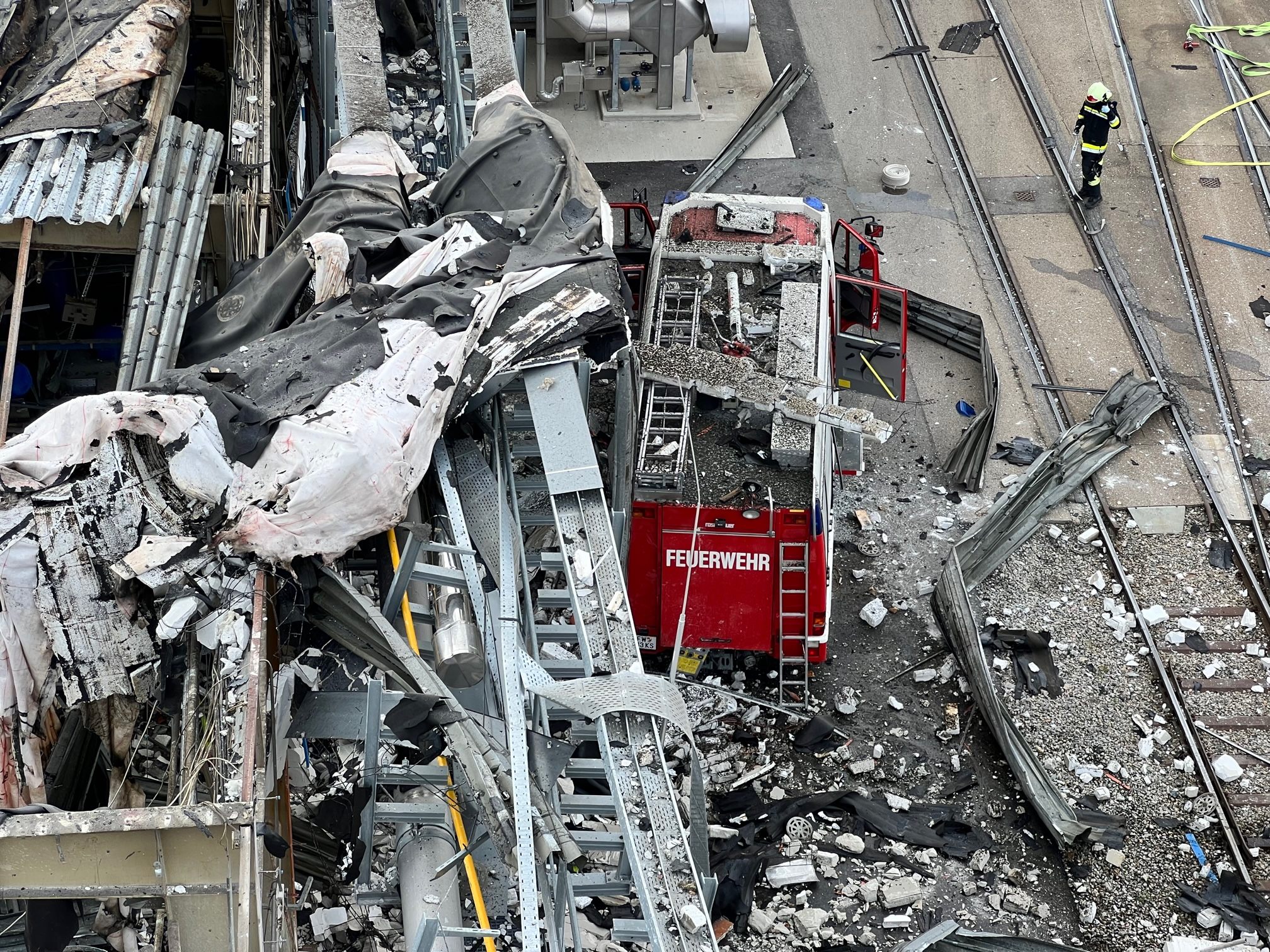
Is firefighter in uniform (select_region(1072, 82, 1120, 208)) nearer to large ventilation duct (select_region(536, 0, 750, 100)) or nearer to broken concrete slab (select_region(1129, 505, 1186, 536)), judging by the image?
large ventilation duct (select_region(536, 0, 750, 100))

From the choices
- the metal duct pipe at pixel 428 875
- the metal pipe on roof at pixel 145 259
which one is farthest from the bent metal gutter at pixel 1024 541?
the metal pipe on roof at pixel 145 259

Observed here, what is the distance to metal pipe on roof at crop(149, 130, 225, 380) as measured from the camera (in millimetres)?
10594

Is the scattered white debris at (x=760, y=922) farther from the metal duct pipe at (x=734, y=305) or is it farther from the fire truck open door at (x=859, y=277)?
the fire truck open door at (x=859, y=277)

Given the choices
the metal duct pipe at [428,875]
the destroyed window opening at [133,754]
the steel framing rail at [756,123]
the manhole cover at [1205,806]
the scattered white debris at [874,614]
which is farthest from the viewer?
the steel framing rail at [756,123]

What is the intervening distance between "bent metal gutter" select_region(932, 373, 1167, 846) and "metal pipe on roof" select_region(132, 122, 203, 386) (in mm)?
6808

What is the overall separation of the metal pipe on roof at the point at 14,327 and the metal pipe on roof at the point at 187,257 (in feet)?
3.00

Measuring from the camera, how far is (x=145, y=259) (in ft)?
36.6

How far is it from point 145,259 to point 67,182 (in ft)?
2.89

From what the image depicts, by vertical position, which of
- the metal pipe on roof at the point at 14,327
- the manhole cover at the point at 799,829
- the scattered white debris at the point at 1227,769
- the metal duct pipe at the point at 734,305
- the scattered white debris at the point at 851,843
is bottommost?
the scattered white debris at the point at 1227,769

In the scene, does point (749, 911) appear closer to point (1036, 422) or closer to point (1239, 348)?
point (1036, 422)

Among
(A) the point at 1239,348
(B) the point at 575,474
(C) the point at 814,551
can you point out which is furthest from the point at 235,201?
(A) the point at 1239,348

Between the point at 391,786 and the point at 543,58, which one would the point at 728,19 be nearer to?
the point at 543,58

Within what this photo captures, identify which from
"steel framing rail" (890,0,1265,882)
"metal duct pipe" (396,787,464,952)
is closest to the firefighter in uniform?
"steel framing rail" (890,0,1265,882)

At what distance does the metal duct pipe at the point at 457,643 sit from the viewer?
858 cm
